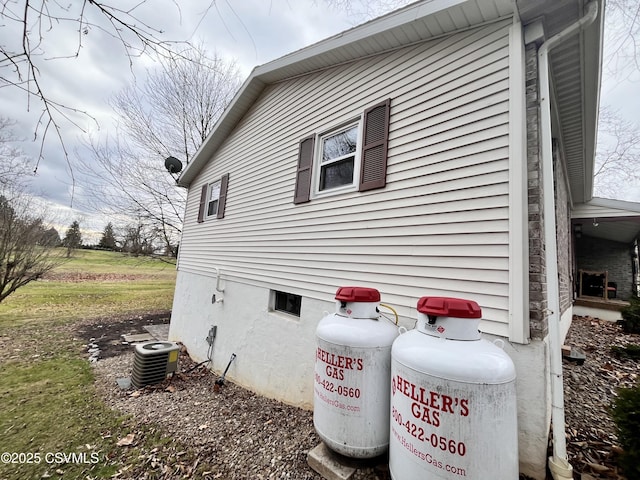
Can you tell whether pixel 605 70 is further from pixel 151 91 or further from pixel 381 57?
pixel 151 91

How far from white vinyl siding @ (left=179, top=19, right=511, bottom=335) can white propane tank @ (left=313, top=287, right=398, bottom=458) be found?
29.9 inches

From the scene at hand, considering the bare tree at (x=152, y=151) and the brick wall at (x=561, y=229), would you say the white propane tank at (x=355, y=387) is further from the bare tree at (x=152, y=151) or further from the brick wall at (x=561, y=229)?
the bare tree at (x=152, y=151)

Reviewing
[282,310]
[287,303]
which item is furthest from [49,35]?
[282,310]

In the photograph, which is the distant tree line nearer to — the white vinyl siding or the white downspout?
the white vinyl siding

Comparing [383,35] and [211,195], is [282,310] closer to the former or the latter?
[383,35]

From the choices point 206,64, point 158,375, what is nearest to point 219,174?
point 158,375

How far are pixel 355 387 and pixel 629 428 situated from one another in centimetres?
188

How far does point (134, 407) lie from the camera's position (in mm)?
4672

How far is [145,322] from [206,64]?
12703 millimetres

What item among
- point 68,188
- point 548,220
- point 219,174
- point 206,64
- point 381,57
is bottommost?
point 68,188

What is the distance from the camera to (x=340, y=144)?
14.3ft

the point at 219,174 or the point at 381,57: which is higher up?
the point at 381,57

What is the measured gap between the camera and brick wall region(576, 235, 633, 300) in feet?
34.6

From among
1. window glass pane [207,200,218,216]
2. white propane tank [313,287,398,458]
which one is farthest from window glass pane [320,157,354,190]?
window glass pane [207,200,218,216]
